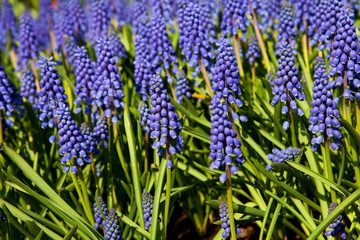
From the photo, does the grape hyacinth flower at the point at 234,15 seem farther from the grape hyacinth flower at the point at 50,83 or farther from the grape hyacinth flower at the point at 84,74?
the grape hyacinth flower at the point at 50,83

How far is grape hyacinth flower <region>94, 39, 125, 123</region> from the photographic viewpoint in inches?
207

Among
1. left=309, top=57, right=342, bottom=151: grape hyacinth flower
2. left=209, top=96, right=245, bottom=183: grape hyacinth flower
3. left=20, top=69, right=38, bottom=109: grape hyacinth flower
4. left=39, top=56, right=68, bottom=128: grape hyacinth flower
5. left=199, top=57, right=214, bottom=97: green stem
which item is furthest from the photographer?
left=20, top=69, right=38, bottom=109: grape hyacinth flower

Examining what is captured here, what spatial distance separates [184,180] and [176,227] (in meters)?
1.11

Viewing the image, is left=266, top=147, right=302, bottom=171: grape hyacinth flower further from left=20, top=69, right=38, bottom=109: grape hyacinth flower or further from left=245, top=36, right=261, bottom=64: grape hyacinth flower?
left=20, top=69, right=38, bottom=109: grape hyacinth flower

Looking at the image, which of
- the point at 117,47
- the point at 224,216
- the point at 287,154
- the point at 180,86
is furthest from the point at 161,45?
the point at 224,216

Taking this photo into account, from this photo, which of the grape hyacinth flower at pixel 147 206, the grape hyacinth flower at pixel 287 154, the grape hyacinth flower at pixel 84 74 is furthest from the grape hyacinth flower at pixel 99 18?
the grape hyacinth flower at pixel 287 154

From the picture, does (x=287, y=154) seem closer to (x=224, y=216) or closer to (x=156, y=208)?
(x=224, y=216)

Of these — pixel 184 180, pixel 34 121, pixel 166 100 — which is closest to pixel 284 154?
pixel 166 100

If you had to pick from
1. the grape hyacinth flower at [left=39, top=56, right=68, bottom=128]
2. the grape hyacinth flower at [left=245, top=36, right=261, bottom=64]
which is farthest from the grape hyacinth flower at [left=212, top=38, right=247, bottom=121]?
the grape hyacinth flower at [left=245, top=36, right=261, bottom=64]

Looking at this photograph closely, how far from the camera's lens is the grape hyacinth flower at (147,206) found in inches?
168

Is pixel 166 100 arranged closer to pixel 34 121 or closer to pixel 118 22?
pixel 34 121

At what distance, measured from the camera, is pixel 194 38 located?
591 centimetres

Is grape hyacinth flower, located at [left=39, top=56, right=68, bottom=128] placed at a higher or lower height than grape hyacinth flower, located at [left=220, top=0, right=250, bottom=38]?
lower

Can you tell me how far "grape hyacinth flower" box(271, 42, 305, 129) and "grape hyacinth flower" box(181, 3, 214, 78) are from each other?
1742 mm
